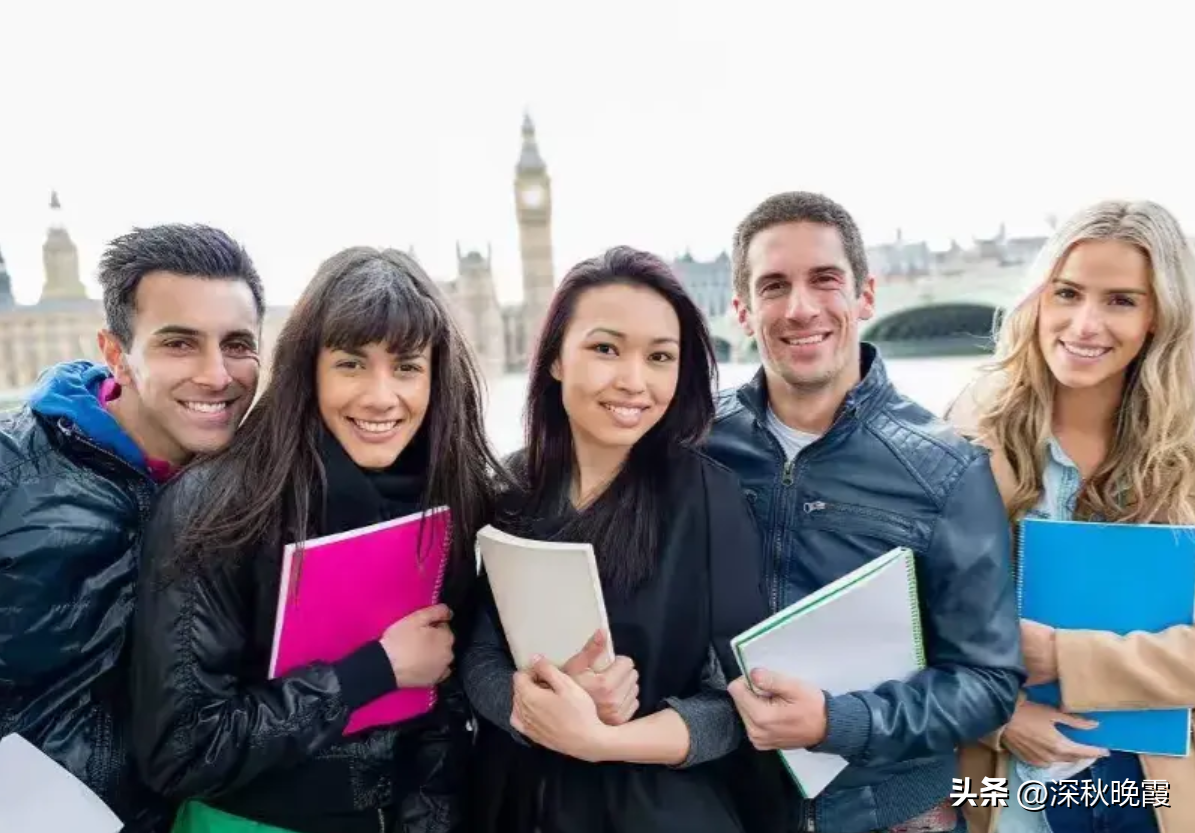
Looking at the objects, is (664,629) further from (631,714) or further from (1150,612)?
(1150,612)

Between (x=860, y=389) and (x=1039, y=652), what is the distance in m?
0.59

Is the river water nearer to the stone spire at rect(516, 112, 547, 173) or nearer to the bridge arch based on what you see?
the bridge arch

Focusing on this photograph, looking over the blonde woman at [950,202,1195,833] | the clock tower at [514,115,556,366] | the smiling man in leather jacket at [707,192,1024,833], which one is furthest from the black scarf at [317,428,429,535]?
the clock tower at [514,115,556,366]

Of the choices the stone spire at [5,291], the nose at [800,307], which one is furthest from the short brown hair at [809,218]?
the stone spire at [5,291]

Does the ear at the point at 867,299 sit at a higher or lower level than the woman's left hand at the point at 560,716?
higher

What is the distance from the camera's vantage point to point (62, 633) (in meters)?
1.29

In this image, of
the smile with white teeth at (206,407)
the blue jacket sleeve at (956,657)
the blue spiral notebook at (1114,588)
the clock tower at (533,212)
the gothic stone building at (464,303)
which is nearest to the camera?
the blue jacket sleeve at (956,657)

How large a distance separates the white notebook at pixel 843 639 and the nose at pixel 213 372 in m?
0.95

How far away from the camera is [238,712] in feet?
4.05

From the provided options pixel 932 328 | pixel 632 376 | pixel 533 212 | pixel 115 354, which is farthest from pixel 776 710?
pixel 533 212

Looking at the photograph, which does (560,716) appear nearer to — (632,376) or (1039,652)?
(632,376)

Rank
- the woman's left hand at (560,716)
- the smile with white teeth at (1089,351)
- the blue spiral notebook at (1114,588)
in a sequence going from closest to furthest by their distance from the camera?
the woman's left hand at (560,716) < the blue spiral notebook at (1114,588) < the smile with white teeth at (1089,351)

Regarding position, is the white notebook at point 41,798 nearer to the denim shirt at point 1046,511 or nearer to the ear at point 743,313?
the ear at point 743,313

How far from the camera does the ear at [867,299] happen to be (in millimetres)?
1580
